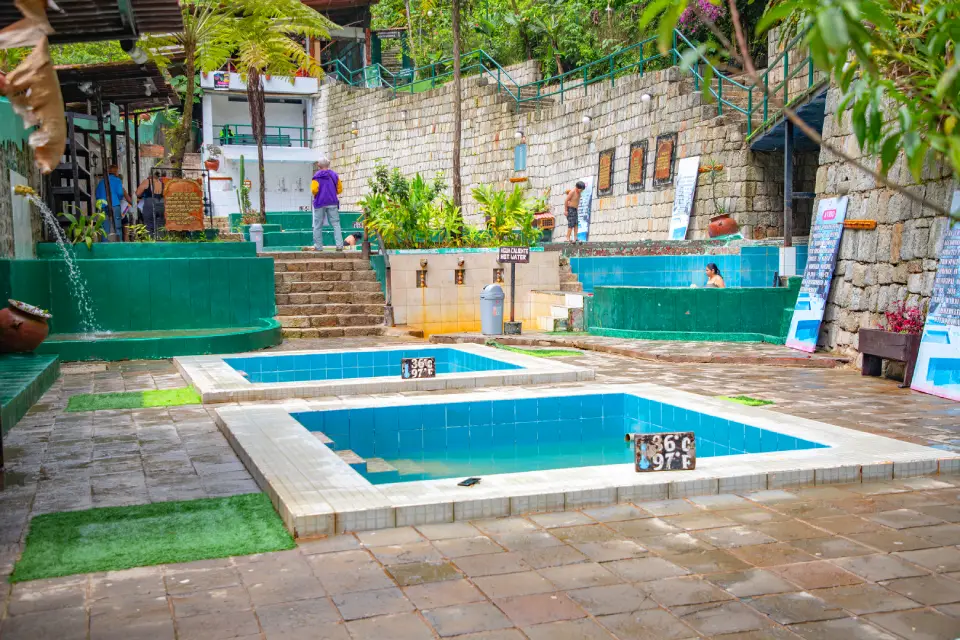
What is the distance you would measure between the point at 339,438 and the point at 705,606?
4581mm

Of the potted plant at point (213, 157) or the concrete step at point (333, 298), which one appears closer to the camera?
the concrete step at point (333, 298)

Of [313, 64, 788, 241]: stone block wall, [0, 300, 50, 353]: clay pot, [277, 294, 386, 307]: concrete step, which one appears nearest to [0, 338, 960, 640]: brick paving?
[0, 300, 50, 353]: clay pot

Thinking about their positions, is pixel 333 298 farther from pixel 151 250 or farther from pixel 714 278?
pixel 714 278

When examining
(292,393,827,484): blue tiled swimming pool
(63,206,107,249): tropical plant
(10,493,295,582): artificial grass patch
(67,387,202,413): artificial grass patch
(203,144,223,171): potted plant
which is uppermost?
(203,144,223,171): potted plant

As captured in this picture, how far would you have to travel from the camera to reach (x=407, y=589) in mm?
3658

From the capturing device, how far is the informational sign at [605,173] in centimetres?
2197

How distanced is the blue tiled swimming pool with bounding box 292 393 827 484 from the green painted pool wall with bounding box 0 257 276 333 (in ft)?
21.6

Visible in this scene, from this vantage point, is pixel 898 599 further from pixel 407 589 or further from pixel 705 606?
pixel 407 589

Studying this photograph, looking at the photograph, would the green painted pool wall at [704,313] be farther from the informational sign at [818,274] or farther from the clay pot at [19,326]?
the clay pot at [19,326]

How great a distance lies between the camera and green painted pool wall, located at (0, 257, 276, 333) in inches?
504

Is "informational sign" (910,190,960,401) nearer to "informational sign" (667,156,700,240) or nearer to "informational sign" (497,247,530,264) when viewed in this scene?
"informational sign" (497,247,530,264)

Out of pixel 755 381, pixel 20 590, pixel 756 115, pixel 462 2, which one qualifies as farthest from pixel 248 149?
pixel 20 590

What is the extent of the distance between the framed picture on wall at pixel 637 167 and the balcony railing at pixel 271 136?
19.4 m

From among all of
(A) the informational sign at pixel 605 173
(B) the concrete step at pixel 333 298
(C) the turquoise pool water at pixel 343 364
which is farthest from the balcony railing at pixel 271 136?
(C) the turquoise pool water at pixel 343 364
